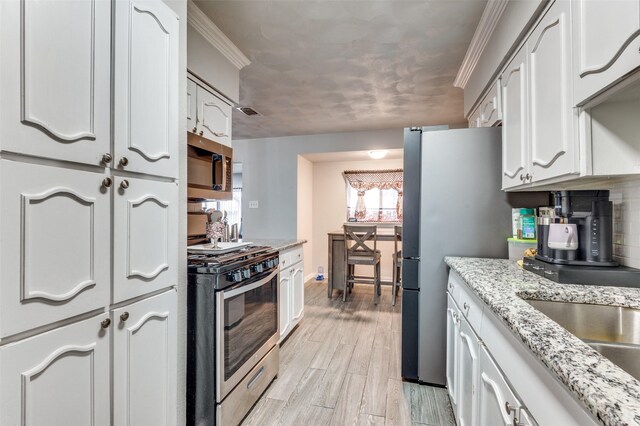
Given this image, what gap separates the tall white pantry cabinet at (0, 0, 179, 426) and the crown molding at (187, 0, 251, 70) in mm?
652

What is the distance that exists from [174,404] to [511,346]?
137 cm

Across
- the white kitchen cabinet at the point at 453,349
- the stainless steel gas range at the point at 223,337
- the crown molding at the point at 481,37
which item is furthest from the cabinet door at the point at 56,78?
the crown molding at the point at 481,37

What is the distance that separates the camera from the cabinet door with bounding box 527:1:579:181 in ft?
3.73

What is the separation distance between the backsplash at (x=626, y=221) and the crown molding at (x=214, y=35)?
2.39 m

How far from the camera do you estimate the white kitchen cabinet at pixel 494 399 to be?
2.73 ft

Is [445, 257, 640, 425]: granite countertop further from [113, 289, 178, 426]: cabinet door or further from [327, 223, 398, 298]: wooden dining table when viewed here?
[327, 223, 398, 298]: wooden dining table

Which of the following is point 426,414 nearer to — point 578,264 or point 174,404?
point 578,264

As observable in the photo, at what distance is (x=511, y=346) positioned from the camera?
0.91 meters

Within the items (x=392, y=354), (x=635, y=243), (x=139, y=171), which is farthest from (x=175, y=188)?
(x=392, y=354)

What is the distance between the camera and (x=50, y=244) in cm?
87

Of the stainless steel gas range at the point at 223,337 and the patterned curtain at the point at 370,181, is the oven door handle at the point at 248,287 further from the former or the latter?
the patterned curtain at the point at 370,181

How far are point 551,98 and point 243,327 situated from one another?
1.86 m

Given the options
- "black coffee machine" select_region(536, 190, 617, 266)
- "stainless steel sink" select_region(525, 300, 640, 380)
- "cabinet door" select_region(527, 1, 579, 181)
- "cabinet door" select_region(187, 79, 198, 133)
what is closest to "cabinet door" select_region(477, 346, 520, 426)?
"stainless steel sink" select_region(525, 300, 640, 380)

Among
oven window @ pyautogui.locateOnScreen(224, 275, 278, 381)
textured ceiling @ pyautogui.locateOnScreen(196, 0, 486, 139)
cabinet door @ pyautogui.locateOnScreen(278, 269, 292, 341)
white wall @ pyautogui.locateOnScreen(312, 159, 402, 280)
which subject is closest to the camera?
oven window @ pyautogui.locateOnScreen(224, 275, 278, 381)
